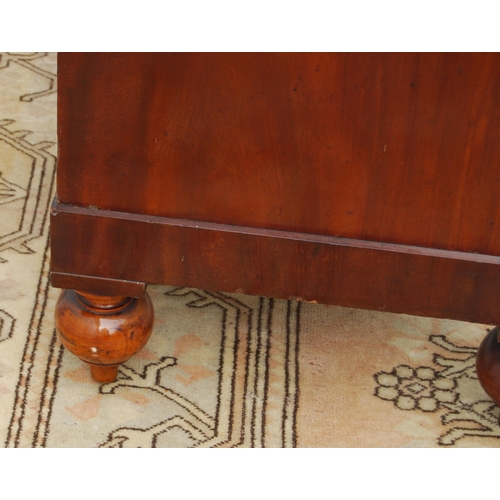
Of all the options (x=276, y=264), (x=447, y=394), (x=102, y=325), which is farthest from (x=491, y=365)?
(x=102, y=325)

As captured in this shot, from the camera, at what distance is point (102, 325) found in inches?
36.8

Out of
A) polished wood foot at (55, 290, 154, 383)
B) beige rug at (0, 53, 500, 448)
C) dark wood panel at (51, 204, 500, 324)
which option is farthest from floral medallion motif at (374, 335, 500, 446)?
polished wood foot at (55, 290, 154, 383)

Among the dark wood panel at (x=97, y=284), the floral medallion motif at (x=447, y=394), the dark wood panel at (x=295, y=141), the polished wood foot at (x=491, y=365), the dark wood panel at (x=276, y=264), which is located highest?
the dark wood panel at (x=295, y=141)

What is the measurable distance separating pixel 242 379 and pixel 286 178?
0.36 meters

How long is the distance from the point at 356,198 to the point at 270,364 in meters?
0.36

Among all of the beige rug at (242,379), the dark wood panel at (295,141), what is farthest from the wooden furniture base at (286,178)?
the beige rug at (242,379)

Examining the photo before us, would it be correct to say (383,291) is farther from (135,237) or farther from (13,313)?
(13,313)

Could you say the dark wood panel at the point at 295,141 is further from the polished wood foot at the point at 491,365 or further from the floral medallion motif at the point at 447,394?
the floral medallion motif at the point at 447,394

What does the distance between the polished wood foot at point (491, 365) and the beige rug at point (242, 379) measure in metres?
0.08

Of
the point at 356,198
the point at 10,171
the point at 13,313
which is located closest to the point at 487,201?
the point at 356,198

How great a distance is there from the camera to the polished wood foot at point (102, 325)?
36.9 inches

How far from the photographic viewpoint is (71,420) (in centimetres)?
98

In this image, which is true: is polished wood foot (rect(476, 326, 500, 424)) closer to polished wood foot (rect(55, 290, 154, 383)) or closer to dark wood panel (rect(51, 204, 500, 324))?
dark wood panel (rect(51, 204, 500, 324))

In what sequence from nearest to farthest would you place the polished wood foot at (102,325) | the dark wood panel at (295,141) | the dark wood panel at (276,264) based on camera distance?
the dark wood panel at (295,141)
the dark wood panel at (276,264)
the polished wood foot at (102,325)
